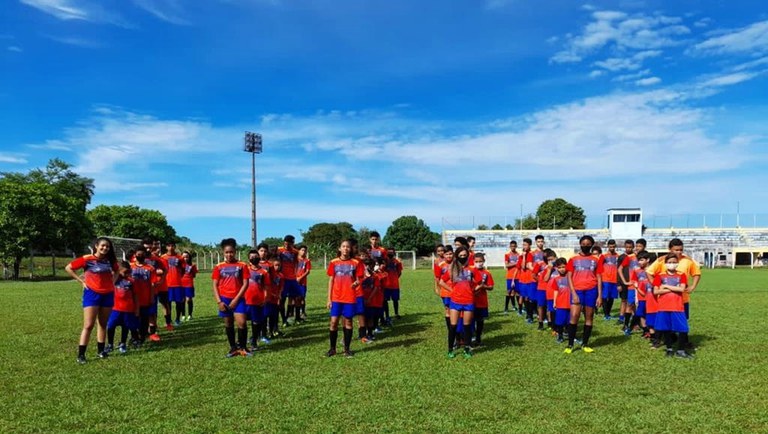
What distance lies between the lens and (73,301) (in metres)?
17.6

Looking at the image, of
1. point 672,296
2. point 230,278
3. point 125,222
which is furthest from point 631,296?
point 125,222

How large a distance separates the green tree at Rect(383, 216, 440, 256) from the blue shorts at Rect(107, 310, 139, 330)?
70989 millimetres

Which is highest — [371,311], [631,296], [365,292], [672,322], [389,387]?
[365,292]

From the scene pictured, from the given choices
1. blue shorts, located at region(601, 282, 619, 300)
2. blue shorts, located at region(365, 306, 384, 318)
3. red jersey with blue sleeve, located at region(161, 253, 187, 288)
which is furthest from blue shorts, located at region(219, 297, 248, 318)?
blue shorts, located at region(601, 282, 619, 300)

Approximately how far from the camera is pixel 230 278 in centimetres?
853

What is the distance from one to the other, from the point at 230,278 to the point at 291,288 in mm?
3352

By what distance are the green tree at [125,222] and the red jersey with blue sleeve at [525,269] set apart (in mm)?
54336

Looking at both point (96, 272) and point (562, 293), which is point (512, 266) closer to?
point (562, 293)

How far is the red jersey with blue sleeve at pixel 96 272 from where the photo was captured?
8039mm

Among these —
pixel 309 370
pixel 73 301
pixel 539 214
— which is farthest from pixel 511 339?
pixel 539 214

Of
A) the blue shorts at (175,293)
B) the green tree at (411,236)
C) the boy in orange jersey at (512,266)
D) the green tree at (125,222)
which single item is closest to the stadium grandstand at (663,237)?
the green tree at (411,236)

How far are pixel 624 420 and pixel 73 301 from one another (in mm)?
18055

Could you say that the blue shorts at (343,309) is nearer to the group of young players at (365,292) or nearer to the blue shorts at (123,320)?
the group of young players at (365,292)

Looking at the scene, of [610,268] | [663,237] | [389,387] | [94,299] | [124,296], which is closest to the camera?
[389,387]
